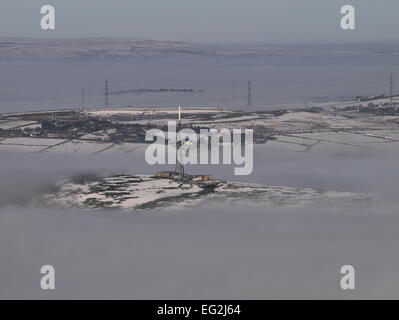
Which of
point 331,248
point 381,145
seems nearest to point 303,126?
point 381,145

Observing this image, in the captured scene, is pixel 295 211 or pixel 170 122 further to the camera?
pixel 170 122

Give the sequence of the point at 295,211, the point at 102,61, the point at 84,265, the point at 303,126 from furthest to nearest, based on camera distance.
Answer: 1. the point at 102,61
2. the point at 303,126
3. the point at 295,211
4. the point at 84,265

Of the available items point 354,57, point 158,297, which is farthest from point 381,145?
point 354,57

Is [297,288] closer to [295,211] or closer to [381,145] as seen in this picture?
[295,211]

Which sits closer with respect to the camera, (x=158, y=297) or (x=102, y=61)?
(x=158, y=297)
